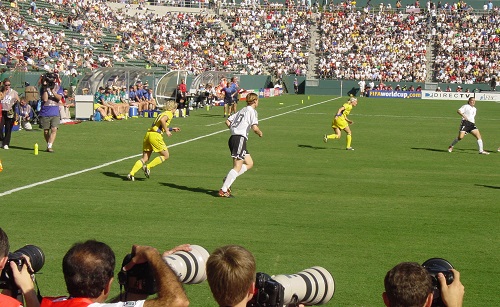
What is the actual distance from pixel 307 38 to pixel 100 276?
244 feet

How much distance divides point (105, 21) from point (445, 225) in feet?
169

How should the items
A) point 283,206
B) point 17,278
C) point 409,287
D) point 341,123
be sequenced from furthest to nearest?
point 341,123, point 283,206, point 17,278, point 409,287

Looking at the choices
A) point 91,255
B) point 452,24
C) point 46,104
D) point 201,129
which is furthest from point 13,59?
point 452,24

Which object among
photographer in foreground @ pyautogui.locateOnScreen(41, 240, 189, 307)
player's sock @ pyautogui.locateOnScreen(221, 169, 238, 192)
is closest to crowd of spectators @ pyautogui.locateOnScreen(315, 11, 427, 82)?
player's sock @ pyautogui.locateOnScreen(221, 169, 238, 192)

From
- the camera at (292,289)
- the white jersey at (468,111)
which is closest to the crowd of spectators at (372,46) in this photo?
the white jersey at (468,111)

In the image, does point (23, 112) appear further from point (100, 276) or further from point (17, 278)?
point (100, 276)

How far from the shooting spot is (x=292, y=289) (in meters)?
4.81

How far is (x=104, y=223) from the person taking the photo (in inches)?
498

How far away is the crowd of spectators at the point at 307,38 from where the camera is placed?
63566 mm

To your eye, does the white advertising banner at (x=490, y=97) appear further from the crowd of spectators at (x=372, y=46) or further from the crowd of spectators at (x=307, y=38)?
the crowd of spectators at (x=372, y=46)

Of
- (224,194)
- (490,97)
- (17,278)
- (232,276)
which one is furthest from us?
(490,97)

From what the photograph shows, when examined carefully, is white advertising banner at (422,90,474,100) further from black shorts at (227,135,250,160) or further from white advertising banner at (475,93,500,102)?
black shorts at (227,135,250,160)

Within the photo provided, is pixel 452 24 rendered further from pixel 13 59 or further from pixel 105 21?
pixel 13 59

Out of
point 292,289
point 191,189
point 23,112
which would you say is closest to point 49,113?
point 191,189
